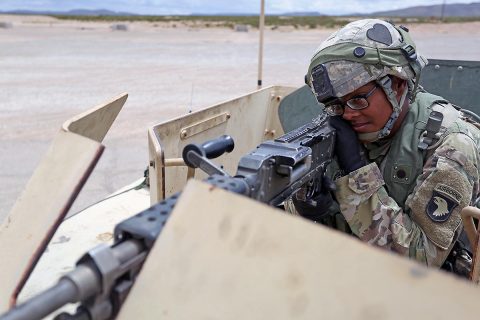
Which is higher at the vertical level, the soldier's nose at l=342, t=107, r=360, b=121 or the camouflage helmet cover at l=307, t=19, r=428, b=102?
the camouflage helmet cover at l=307, t=19, r=428, b=102

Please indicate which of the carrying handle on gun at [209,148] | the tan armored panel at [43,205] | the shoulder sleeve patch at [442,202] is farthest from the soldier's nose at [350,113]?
the tan armored panel at [43,205]

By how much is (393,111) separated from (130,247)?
4.99 ft

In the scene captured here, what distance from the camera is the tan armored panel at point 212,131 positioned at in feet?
7.40

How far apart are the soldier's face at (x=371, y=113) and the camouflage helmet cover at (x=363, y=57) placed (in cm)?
5

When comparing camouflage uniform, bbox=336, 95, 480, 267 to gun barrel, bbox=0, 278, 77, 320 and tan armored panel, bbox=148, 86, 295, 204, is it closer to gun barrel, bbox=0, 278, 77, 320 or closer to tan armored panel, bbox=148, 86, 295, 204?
tan armored panel, bbox=148, 86, 295, 204

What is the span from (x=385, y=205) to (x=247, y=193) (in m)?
0.97

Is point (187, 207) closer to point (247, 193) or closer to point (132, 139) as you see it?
point (247, 193)

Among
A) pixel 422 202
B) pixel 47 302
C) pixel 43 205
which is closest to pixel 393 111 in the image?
pixel 422 202

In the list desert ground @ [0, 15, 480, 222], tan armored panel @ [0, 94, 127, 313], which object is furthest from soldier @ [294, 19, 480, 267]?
desert ground @ [0, 15, 480, 222]

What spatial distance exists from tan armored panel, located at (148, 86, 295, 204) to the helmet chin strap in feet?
2.68

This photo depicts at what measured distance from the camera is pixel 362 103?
2.21 m

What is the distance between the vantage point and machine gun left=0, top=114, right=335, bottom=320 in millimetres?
951

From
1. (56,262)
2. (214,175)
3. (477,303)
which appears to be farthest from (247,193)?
(56,262)

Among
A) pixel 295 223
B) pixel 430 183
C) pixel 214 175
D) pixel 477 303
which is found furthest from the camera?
pixel 430 183
